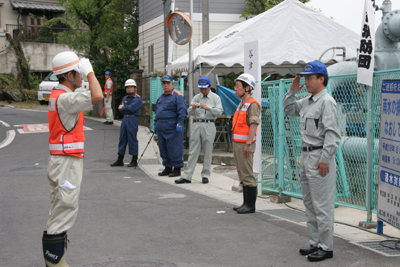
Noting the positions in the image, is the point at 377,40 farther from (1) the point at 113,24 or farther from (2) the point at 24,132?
(1) the point at 113,24

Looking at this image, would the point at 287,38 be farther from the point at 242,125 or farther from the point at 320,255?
the point at 320,255

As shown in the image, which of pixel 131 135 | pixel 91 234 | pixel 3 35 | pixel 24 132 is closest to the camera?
pixel 91 234

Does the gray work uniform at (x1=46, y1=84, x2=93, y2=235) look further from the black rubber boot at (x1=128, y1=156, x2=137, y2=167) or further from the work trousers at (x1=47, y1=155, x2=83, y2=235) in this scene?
the black rubber boot at (x1=128, y1=156, x2=137, y2=167)

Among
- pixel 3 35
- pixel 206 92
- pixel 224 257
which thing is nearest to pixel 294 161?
pixel 206 92

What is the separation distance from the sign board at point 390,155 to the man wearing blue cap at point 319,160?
0.75m

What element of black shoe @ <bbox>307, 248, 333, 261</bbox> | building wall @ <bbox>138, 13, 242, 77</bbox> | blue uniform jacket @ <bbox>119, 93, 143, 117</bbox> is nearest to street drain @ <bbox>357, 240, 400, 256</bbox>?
black shoe @ <bbox>307, 248, 333, 261</bbox>

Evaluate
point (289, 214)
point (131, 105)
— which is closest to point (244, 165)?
point (289, 214)

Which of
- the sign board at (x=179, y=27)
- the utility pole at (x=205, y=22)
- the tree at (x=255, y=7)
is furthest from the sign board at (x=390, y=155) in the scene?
the tree at (x=255, y=7)

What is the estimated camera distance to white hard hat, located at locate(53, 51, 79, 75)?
426cm

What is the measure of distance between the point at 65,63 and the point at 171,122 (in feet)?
20.0

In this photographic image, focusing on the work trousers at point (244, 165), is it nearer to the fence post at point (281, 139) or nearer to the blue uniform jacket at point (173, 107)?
the fence post at point (281, 139)

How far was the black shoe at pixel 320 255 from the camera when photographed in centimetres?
482

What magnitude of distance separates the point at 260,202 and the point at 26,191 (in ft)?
13.9

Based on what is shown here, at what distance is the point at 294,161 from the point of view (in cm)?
775
